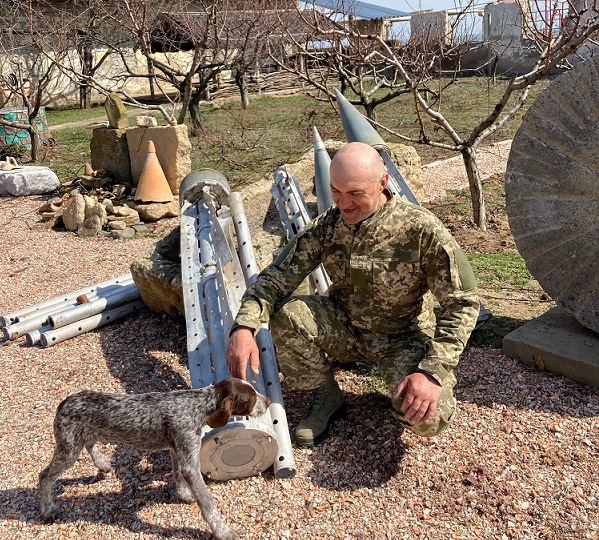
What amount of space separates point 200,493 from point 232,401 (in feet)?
1.34

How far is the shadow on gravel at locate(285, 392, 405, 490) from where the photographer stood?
3.33m

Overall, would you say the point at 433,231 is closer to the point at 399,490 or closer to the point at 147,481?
the point at 399,490

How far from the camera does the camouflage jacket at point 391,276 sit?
3217 mm

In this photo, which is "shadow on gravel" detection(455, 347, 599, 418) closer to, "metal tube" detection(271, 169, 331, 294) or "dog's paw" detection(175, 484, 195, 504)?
"metal tube" detection(271, 169, 331, 294)

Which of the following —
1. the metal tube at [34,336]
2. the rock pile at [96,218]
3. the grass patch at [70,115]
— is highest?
the metal tube at [34,336]

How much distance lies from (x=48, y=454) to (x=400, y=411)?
6.37 ft

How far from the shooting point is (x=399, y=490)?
3.21 meters

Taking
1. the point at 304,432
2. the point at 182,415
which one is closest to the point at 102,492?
the point at 182,415

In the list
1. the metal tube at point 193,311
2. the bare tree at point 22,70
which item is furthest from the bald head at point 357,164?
the bare tree at point 22,70

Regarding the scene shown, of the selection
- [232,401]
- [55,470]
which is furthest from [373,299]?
[55,470]

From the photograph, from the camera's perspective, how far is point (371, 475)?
3.34 m

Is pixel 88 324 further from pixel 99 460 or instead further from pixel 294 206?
pixel 99 460

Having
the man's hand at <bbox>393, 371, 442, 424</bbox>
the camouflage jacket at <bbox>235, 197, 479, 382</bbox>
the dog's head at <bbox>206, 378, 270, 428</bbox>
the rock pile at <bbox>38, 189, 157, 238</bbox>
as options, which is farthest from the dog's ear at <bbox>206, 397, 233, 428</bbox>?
the rock pile at <bbox>38, 189, 157, 238</bbox>

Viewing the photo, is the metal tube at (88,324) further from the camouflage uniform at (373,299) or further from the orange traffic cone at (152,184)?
the orange traffic cone at (152,184)
